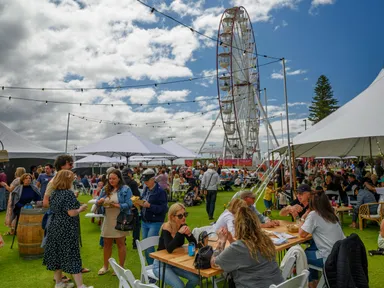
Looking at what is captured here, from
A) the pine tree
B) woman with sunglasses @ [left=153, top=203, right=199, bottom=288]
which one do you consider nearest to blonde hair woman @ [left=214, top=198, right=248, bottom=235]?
woman with sunglasses @ [left=153, top=203, right=199, bottom=288]

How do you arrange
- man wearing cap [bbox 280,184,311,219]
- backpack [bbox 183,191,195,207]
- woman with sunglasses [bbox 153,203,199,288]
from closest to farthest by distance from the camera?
1. woman with sunglasses [bbox 153,203,199,288]
2. man wearing cap [bbox 280,184,311,219]
3. backpack [bbox 183,191,195,207]

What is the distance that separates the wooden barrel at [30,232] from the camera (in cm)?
472

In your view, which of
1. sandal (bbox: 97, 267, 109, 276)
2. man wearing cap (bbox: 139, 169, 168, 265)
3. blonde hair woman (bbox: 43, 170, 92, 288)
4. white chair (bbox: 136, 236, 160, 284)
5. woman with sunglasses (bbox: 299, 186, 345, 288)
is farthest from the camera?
sandal (bbox: 97, 267, 109, 276)

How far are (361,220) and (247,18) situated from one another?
2010 cm

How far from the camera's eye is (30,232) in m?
4.75

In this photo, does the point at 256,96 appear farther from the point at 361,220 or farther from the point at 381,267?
the point at 381,267

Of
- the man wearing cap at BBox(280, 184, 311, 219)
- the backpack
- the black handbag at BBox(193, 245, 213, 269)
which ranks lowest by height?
the backpack

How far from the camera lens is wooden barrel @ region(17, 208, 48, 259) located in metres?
4.72

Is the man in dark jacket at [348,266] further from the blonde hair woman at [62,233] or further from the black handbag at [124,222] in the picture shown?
the blonde hair woman at [62,233]

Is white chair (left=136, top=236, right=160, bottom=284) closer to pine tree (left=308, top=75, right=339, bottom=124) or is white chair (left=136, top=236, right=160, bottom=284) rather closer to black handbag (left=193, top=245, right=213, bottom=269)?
black handbag (left=193, top=245, right=213, bottom=269)

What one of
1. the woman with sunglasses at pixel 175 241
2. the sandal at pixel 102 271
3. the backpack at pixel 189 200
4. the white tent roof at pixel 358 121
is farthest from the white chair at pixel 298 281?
the backpack at pixel 189 200

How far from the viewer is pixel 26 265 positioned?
4.61 m

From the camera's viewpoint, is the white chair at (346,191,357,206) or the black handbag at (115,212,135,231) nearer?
the black handbag at (115,212,135,231)

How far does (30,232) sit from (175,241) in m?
3.07
